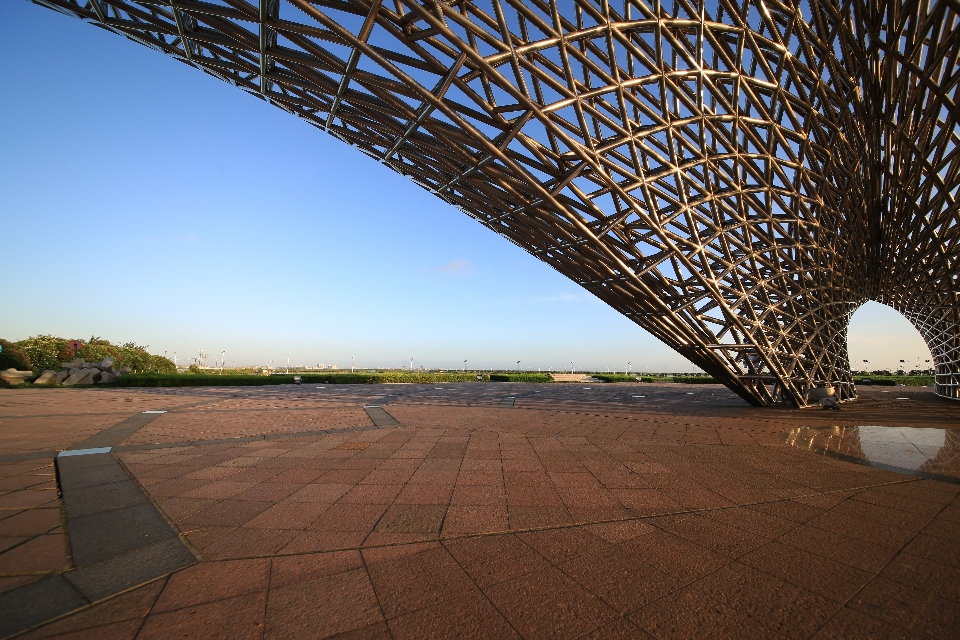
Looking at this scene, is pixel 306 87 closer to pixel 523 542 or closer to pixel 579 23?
pixel 579 23

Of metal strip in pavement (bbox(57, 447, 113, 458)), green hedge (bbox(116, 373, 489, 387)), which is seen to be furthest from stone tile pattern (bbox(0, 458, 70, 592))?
green hedge (bbox(116, 373, 489, 387))

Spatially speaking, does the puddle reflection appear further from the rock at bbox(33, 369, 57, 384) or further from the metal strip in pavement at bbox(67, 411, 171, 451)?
the rock at bbox(33, 369, 57, 384)

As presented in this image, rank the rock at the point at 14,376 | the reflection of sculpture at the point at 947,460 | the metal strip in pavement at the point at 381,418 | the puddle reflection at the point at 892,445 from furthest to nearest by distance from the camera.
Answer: the rock at the point at 14,376 < the metal strip in pavement at the point at 381,418 < the puddle reflection at the point at 892,445 < the reflection of sculpture at the point at 947,460

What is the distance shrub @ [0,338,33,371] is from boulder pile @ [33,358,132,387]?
19.0ft

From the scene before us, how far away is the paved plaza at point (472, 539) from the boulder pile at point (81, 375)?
74.5 ft

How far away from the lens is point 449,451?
8508 mm

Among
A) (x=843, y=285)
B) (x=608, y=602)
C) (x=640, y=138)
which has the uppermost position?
(x=640, y=138)

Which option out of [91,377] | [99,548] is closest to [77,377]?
[91,377]

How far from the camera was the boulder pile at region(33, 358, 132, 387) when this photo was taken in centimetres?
2586

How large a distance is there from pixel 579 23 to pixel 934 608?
506 inches

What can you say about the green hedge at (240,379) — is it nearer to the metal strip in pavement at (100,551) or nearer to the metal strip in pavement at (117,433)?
the metal strip in pavement at (117,433)

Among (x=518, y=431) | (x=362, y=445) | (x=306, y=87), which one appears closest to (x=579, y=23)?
(x=306, y=87)

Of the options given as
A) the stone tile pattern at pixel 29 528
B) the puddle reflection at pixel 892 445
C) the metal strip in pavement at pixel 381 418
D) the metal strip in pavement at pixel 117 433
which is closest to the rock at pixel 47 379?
the metal strip in pavement at pixel 117 433

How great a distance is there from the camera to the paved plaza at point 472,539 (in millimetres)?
2934
